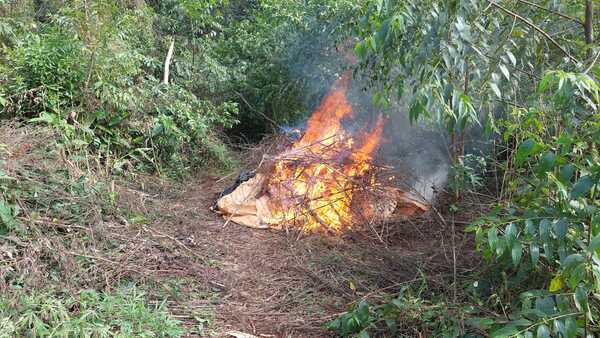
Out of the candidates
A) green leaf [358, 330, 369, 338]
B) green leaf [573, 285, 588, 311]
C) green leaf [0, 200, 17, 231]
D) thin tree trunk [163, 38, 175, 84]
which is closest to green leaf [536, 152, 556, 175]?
green leaf [573, 285, 588, 311]

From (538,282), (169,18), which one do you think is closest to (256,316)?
(538,282)

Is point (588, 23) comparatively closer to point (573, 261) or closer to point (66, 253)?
point (573, 261)

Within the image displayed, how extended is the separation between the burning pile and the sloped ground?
0.23 meters

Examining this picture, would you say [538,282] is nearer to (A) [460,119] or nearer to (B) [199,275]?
(A) [460,119]

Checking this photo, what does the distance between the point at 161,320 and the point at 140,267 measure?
0.76m

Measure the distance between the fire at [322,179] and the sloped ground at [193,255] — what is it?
0.30 m

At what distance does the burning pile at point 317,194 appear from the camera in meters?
5.21

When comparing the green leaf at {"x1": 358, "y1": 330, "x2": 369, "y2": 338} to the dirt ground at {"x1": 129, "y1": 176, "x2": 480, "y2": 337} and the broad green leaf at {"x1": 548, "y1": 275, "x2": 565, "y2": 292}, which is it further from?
the broad green leaf at {"x1": 548, "y1": 275, "x2": 565, "y2": 292}

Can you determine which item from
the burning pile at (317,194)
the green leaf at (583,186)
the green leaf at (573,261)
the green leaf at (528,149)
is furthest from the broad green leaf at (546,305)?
the burning pile at (317,194)

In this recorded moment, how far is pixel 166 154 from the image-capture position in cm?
644

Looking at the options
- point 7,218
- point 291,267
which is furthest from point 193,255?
point 7,218

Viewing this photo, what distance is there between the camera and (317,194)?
5.45m

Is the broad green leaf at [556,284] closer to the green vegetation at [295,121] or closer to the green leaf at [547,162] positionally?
the green vegetation at [295,121]

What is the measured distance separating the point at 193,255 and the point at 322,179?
176 cm
